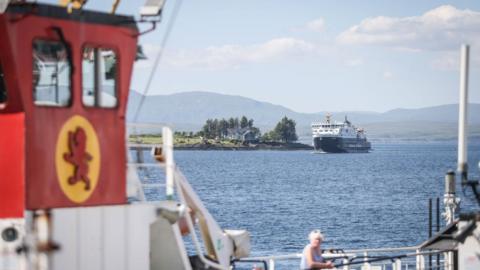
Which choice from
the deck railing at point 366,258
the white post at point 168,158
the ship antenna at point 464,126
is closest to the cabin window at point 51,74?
the white post at point 168,158

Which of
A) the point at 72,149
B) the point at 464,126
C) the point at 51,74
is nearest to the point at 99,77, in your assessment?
the point at 51,74

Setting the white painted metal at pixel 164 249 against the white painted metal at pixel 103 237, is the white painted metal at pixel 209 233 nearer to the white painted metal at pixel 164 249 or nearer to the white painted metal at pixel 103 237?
the white painted metal at pixel 164 249

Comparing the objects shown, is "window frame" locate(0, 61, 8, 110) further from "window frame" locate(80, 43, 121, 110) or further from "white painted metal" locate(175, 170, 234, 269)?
"white painted metal" locate(175, 170, 234, 269)

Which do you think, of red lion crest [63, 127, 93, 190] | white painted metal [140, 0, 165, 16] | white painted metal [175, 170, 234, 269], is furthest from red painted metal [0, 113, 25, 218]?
white painted metal [175, 170, 234, 269]

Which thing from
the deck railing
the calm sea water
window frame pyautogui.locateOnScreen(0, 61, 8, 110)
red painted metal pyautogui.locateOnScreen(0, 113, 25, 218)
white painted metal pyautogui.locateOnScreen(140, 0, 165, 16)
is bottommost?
the calm sea water

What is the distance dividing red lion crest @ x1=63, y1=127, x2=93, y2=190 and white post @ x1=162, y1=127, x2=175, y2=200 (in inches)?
62.6

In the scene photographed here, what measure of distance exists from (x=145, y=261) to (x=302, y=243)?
46.2 meters

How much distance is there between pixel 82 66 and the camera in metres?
11.9

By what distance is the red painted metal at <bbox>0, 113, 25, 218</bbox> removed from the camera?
11.2 meters

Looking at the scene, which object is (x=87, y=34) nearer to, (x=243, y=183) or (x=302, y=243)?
(x=302, y=243)

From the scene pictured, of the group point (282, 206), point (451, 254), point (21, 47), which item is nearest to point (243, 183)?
point (282, 206)

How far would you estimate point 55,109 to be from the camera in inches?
452

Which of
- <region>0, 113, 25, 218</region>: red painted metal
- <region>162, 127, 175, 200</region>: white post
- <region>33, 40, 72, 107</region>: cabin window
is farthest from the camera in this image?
<region>162, 127, 175, 200</region>: white post

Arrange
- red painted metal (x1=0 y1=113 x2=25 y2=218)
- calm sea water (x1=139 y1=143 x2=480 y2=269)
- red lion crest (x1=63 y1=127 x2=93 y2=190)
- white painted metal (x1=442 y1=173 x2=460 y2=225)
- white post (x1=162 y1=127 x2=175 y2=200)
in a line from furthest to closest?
calm sea water (x1=139 y1=143 x2=480 y2=269)
white painted metal (x1=442 y1=173 x2=460 y2=225)
white post (x1=162 y1=127 x2=175 y2=200)
red lion crest (x1=63 y1=127 x2=93 y2=190)
red painted metal (x1=0 y1=113 x2=25 y2=218)
